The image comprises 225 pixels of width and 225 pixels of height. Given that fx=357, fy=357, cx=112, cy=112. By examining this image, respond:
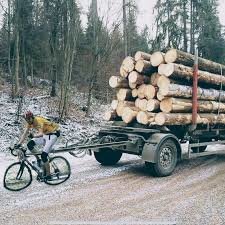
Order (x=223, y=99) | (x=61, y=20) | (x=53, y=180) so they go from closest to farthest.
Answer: (x=53, y=180) → (x=223, y=99) → (x=61, y=20)

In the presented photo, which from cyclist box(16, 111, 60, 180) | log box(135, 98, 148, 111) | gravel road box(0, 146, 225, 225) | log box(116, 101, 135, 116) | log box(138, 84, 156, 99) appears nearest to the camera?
gravel road box(0, 146, 225, 225)

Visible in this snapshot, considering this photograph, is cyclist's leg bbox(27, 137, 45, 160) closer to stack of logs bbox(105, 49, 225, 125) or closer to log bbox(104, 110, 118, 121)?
stack of logs bbox(105, 49, 225, 125)

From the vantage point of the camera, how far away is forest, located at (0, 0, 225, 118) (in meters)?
18.5

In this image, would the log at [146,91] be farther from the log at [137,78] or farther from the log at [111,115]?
the log at [111,115]

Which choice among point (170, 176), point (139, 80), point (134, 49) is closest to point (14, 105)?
point (139, 80)

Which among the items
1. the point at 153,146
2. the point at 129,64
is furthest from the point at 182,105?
the point at 129,64

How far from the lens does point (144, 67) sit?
973 centimetres

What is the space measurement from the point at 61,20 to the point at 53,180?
42.0 feet

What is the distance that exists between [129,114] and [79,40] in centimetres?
1453

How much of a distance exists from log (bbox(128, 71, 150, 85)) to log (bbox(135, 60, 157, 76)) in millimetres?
126

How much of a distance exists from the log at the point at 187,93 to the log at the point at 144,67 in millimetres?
745

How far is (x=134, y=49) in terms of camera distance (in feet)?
105

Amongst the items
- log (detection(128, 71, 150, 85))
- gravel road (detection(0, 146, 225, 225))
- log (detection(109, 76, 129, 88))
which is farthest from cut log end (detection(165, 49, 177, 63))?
gravel road (detection(0, 146, 225, 225))

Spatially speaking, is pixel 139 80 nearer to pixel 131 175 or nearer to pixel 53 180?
pixel 131 175
